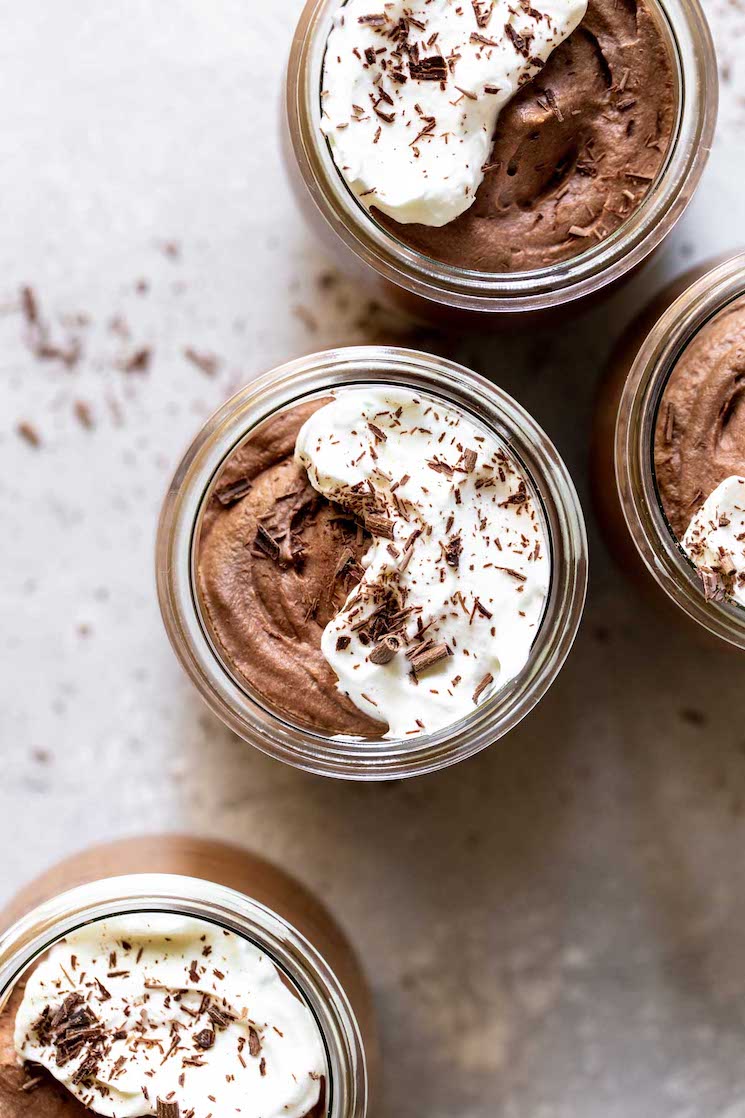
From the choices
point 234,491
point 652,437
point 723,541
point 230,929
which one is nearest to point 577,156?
point 652,437

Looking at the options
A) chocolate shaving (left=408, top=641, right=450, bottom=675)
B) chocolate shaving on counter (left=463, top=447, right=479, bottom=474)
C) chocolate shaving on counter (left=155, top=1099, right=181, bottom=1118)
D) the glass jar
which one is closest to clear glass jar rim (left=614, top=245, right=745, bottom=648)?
the glass jar

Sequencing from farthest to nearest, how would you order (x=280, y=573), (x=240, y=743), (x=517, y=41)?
(x=240, y=743)
(x=280, y=573)
(x=517, y=41)

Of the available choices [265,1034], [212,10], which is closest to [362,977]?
[265,1034]

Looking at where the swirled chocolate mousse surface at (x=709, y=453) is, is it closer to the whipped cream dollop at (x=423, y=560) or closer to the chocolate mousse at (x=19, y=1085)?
the whipped cream dollop at (x=423, y=560)

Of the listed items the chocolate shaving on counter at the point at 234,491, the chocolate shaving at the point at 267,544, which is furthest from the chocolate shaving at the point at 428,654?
the chocolate shaving on counter at the point at 234,491

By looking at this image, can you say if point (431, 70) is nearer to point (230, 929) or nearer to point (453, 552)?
point (453, 552)

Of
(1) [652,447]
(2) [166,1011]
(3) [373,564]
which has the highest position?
(1) [652,447]

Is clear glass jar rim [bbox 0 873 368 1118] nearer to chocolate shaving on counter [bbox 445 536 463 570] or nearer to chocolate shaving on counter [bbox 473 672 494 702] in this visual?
chocolate shaving on counter [bbox 473 672 494 702]
